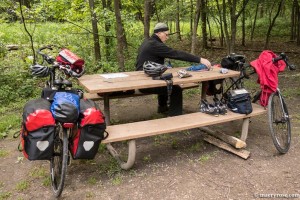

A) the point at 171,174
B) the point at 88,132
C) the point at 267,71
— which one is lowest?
the point at 171,174

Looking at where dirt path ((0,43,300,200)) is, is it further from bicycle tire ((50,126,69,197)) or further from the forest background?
the forest background

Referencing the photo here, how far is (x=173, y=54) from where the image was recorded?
473 cm

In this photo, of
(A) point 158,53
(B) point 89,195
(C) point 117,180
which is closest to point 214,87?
(A) point 158,53

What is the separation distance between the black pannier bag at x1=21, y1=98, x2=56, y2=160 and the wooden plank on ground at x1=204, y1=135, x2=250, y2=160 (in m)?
2.48

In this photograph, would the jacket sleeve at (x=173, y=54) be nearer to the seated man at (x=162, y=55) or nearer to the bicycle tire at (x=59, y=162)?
the seated man at (x=162, y=55)

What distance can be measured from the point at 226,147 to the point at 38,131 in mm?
2664

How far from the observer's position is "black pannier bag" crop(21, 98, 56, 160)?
2.96 meters

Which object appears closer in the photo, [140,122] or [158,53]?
[140,122]

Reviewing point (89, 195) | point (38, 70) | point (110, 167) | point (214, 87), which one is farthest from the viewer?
point (214, 87)

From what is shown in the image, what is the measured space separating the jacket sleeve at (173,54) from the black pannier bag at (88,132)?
1.85 meters

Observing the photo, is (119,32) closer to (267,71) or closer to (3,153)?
(3,153)

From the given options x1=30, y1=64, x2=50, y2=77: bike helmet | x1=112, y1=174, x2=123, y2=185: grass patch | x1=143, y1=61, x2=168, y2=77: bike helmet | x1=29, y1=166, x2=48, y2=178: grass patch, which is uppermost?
x1=30, y1=64, x2=50, y2=77: bike helmet

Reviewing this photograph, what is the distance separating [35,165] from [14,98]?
Answer: 3484 mm

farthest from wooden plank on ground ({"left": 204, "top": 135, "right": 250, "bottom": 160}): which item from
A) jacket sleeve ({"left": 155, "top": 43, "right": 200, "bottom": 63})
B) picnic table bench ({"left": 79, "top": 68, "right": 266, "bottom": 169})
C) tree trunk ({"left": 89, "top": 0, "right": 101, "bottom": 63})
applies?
tree trunk ({"left": 89, "top": 0, "right": 101, "bottom": 63})
